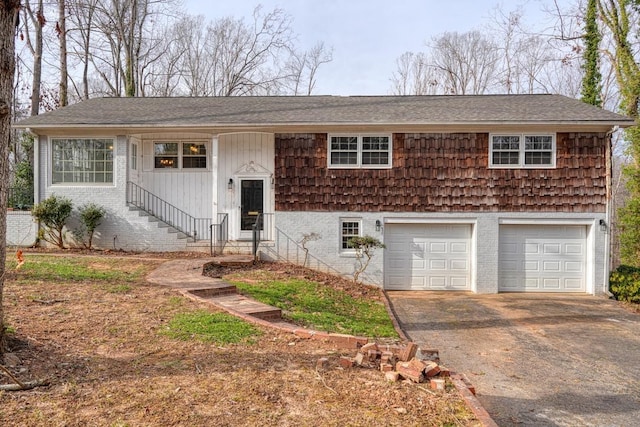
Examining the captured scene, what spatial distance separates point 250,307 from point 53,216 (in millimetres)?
8502

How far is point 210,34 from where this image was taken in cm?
2862

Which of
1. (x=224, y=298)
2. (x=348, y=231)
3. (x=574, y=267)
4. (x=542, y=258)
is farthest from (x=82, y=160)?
(x=574, y=267)

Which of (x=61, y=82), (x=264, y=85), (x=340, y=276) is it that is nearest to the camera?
(x=340, y=276)

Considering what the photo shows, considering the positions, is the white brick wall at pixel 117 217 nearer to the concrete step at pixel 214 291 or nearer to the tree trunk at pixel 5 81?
the concrete step at pixel 214 291

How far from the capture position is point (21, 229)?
12789 mm

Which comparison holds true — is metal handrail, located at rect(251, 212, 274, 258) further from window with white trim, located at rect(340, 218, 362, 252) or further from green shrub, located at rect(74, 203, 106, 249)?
green shrub, located at rect(74, 203, 106, 249)

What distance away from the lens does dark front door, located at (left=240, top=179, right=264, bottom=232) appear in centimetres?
1312

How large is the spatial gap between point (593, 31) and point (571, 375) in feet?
47.8

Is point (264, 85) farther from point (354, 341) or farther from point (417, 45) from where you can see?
point (354, 341)

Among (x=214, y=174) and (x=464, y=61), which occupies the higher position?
(x=464, y=61)

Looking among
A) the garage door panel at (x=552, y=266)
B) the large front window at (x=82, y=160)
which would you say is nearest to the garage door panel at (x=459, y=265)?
the garage door panel at (x=552, y=266)

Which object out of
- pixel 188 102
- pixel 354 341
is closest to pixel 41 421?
pixel 354 341

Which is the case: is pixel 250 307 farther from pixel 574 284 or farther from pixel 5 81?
pixel 574 284

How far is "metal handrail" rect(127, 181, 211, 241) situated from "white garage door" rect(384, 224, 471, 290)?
5637 mm
